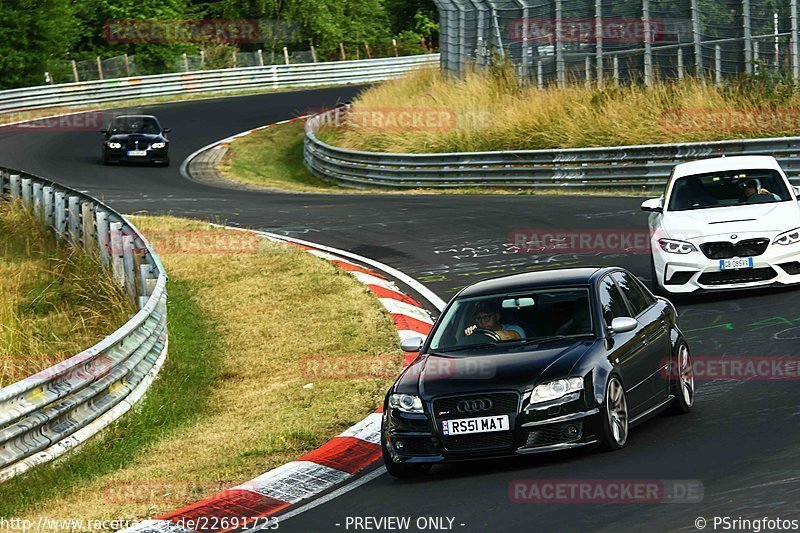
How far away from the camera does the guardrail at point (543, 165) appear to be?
2528 cm

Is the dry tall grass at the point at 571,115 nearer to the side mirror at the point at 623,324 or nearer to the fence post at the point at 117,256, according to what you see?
the fence post at the point at 117,256

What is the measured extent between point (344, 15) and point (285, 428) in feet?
216

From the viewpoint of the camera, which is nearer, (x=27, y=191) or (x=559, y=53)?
(x=27, y=191)

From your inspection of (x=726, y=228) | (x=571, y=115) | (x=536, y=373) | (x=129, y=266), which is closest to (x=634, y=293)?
(x=536, y=373)

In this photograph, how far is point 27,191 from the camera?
2344 cm

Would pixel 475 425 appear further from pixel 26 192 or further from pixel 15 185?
pixel 15 185

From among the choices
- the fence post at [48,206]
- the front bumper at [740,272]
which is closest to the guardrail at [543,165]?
the front bumper at [740,272]

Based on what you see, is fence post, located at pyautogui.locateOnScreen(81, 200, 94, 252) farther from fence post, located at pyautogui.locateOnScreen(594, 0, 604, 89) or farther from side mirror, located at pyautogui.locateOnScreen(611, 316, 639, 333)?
fence post, located at pyautogui.locateOnScreen(594, 0, 604, 89)

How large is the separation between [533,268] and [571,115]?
13596 mm

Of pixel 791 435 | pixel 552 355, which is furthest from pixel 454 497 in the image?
pixel 791 435

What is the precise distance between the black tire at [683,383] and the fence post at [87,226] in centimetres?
996

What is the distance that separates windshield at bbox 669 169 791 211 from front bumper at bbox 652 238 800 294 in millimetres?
858

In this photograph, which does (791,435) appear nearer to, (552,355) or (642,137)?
(552,355)

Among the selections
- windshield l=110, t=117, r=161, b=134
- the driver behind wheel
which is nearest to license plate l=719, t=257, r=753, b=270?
the driver behind wheel
